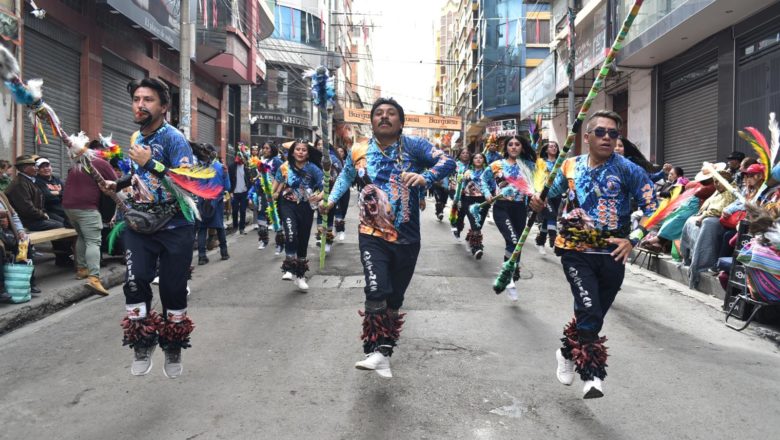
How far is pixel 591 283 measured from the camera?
407cm

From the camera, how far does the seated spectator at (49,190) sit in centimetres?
943

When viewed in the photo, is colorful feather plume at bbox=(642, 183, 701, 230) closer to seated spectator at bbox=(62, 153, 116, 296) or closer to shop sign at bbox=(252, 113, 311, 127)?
seated spectator at bbox=(62, 153, 116, 296)

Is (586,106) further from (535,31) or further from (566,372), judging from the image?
(535,31)

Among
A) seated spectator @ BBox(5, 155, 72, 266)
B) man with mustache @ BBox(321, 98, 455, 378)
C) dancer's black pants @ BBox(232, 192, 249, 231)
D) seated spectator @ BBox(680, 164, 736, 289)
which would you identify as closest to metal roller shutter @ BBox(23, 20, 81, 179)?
seated spectator @ BBox(5, 155, 72, 266)

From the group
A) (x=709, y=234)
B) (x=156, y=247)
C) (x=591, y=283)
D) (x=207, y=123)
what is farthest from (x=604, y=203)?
(x=207, y=123)

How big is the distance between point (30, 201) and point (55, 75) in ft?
17.5

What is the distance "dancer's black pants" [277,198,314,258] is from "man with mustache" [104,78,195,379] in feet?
12.8

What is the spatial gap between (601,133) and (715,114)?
12.5 metres

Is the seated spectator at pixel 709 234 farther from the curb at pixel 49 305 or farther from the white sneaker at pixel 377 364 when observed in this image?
the curb at pixel 49 305

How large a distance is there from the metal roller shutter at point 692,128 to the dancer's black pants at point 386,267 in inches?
501

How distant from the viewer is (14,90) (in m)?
3.70

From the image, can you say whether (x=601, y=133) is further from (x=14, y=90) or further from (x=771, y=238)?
(x=14, y=90)

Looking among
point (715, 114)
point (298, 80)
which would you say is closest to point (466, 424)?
point (715, 114)

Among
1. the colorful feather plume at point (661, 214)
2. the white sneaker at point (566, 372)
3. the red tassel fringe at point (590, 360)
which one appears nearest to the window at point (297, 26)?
the colorful feather plume at point (661, 214)
